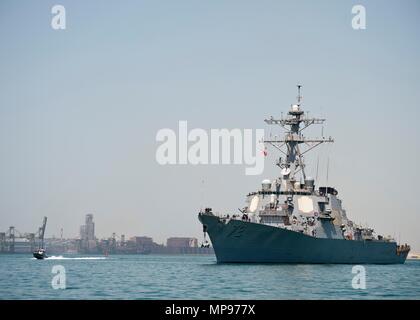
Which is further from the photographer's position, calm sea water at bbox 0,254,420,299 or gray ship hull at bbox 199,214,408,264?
gray ship hull at bbox 199,214,408,264

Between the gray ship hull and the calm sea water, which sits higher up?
the gray ship hull

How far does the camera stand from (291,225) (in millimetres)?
64750

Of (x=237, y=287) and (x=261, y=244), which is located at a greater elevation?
(x=261, y=244)

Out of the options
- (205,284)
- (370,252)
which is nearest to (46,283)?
(205,284)

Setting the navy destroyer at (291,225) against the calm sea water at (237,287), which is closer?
the calm sea water at (237,287)

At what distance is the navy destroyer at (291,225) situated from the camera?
6066 cm

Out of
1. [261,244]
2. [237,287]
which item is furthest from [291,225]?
[237,287]

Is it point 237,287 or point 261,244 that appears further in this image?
point 261,244

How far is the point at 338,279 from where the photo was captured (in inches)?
1918

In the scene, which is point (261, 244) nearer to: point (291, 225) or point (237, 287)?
point (291, 225)

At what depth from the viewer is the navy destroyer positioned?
6066 centimetres

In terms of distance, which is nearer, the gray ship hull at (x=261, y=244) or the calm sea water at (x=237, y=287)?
the calm sea water at (x=237, y=287)

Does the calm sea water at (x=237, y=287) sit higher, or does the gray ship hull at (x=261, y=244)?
the gray ship hull at (x=261, y=244)
